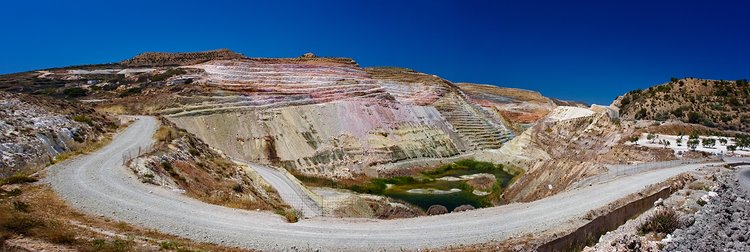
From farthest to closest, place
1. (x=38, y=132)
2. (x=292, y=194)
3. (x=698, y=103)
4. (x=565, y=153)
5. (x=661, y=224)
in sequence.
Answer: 1. (x=698, y=103)
2. (x=565, y=153)
3. (x=292, y=194)
4. (x=38, y=132)
5. (x=661, y=224)

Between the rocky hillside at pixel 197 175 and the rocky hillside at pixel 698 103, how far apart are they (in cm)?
5130

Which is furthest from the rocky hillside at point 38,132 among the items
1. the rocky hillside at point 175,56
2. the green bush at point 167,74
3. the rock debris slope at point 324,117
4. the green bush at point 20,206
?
the rocky hillside at point 175,56

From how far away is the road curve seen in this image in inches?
517

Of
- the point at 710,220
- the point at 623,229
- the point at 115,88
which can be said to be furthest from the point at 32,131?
the point at 115,88

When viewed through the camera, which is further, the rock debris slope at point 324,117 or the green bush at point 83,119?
the rock debris slope at point 324,117

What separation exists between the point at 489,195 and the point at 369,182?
41.2 feet

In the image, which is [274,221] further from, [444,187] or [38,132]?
[444,187]

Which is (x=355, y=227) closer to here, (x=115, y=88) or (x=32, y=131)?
(x=32, y=131)

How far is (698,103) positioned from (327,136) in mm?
45979

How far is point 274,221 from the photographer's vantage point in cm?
1491

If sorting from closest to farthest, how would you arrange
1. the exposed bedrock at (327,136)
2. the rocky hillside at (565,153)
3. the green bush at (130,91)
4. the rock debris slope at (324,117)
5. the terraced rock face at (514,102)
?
the rocky hillside at (565,153) → the exposed bedrock at (327,136) → the rock debris slope at (324,117) → the green bush at (130,91) → the terraced rock face at (514,102)

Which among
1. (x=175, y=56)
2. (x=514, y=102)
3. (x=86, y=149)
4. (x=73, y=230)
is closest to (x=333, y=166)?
(x=86, y=149)

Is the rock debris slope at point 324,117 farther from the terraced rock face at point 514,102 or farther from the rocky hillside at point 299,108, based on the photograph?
the terraced rock face at point 514,102

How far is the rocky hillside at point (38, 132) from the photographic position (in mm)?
19047
